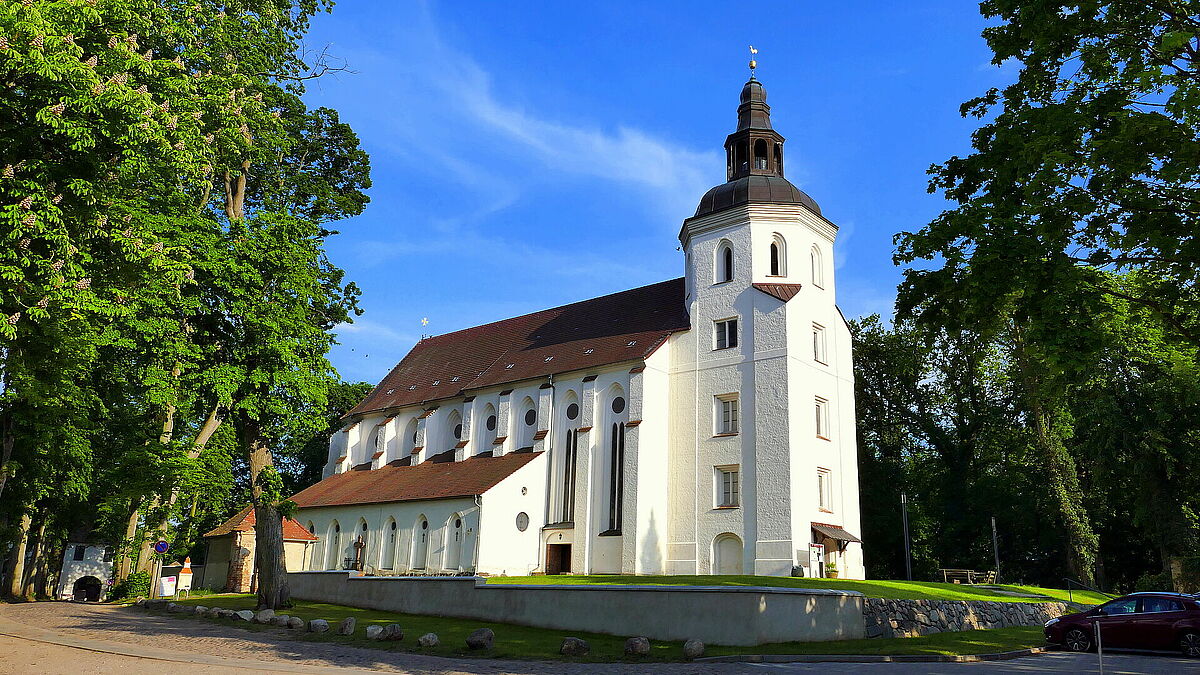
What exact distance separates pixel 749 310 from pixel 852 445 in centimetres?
699

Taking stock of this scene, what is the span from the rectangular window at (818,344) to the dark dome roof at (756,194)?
16.3ft

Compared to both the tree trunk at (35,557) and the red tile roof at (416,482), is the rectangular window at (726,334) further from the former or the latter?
the tree trunk at (35,557)

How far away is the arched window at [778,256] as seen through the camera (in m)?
35.7

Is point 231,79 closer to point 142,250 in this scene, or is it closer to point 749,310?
point 142,250

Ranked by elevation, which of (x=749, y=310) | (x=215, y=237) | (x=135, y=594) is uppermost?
(x=749, y=310)

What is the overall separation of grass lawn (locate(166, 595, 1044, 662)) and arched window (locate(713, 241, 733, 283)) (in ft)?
59.4

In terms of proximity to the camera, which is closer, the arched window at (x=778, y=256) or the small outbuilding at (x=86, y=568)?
the arched window at (x=778, y=256)

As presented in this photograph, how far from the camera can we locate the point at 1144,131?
1213 cm

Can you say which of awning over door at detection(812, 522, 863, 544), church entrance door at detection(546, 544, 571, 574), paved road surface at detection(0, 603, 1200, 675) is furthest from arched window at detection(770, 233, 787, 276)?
paved road surface at detection(0, 603, 1200, 675)

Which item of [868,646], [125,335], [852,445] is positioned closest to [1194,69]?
[868,646]

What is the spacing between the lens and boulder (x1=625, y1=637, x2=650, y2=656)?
1580 centimetres

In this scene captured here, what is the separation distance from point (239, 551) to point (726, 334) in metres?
22.6

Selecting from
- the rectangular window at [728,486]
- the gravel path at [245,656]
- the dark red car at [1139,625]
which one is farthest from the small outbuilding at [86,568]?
the dark red car at [1139,625]

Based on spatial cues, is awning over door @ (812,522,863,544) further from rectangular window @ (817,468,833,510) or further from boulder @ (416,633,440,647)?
boulder @ (416,633,440,647)
